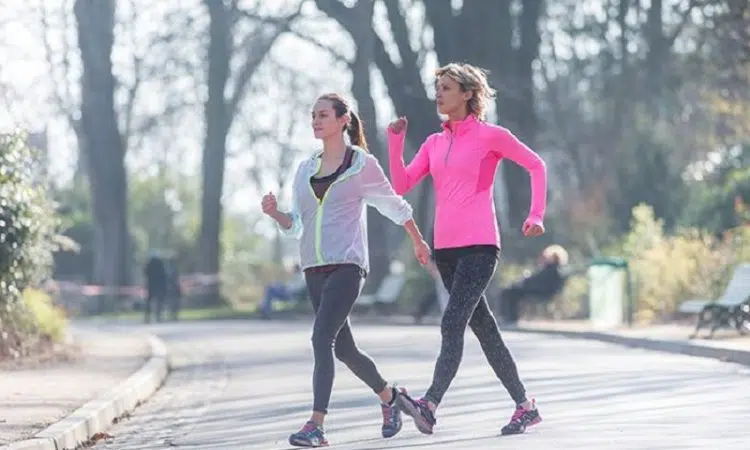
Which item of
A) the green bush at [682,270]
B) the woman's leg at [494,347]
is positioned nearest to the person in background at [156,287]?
the green bush at [682,270]

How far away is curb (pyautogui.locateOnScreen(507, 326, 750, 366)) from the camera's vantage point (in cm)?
1986

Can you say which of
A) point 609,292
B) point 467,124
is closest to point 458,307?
point 467,124

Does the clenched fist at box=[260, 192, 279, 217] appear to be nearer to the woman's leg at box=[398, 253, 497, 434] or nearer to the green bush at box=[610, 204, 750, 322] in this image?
the woman's leg at box=[398, 253, 497, 434]

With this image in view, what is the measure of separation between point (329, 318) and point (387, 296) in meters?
27.1

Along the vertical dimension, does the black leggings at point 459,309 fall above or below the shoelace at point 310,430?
above

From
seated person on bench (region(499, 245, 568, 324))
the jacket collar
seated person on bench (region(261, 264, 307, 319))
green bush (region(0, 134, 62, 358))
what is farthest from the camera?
seated person on bench (region(261, 264, 307, 319))

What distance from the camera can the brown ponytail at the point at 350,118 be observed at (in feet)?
36.9

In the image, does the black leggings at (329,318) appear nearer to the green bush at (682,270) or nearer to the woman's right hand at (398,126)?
the woman's right hand at (398,126)

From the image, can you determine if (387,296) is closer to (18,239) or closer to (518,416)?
(18,239)

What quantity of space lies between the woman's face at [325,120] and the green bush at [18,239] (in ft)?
32.1

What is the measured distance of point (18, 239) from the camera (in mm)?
20969

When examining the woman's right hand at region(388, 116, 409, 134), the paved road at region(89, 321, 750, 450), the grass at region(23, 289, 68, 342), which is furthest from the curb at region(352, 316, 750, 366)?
the woman's right hand at region(388, 116, 409, 134)

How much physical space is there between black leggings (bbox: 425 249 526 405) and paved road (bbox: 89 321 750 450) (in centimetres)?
40

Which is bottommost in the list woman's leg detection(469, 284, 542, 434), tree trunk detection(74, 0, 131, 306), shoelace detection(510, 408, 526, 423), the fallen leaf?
the fallen leaf
